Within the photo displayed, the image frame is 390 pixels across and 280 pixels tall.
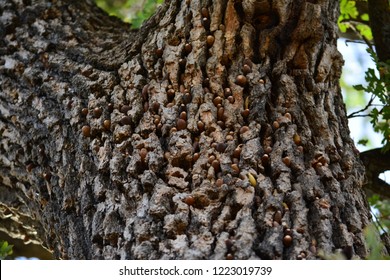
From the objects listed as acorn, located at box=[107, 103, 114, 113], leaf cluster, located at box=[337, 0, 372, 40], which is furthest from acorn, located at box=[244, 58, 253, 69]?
leaf cluster, located at box=[337, 0, 372, 40]

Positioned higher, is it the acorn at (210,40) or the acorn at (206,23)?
the acorn at (206,23)

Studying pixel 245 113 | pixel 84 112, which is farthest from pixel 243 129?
pixel 84 112

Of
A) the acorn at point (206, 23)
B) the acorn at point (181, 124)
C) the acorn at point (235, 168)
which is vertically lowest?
the acorn at point (235, 168)

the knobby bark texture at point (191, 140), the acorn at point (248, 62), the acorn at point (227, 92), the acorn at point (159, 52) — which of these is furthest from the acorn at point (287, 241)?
the acorn at point (159, 52)

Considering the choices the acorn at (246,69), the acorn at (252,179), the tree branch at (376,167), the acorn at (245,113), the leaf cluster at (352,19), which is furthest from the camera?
the leaf cluster at (352,19)

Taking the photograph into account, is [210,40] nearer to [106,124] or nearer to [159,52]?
[159,52]

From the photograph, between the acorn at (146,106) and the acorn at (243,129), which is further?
the acorn at (146,106)

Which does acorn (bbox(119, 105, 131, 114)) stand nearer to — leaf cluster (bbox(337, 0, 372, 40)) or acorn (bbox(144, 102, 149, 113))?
acorn (bbox(144, 102, 149, 113))

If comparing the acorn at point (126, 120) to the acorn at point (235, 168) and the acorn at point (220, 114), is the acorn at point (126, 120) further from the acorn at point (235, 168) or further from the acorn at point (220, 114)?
the acorn at point (235, 168)
